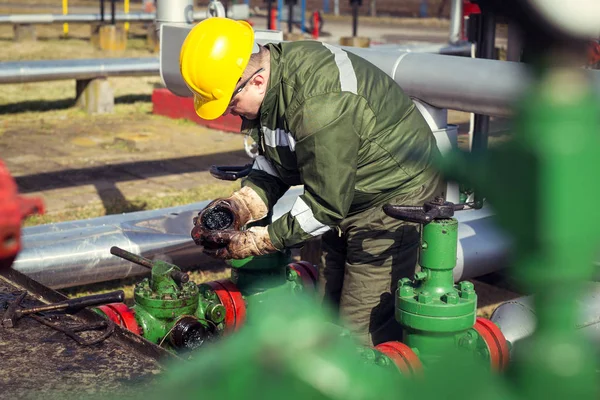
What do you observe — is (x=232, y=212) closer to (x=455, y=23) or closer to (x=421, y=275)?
(x=421, y=275)

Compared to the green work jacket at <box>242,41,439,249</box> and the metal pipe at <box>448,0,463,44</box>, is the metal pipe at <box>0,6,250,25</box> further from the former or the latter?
the green work jacket at <box>242,41,439,249</box>

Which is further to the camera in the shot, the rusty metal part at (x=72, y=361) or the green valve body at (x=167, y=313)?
the green valve body at (x=167, y=313)

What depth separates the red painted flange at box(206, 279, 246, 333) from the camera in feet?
10.8

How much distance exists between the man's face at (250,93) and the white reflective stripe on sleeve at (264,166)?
460 mm

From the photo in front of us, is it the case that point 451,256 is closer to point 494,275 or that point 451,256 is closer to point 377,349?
point 377,349

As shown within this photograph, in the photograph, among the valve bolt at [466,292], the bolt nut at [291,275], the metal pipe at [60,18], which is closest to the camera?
the valve bolt at [466,292]

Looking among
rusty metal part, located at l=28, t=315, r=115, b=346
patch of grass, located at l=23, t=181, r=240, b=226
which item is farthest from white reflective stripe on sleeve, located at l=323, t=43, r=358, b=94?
patch of grass, located at l=23, t=181, r=240, b=226

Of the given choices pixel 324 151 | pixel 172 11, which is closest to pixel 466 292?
pixel 324 151

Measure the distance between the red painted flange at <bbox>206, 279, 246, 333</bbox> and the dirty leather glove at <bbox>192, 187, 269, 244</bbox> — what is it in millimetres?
303

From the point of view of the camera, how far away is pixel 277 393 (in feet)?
1.98

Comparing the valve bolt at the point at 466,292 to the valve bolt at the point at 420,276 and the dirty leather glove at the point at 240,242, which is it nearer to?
the valve bolt at the point at 420,276

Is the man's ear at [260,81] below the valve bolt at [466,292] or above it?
above

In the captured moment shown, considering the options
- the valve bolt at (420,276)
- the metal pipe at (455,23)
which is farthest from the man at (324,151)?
the metal pipe at (455,23)

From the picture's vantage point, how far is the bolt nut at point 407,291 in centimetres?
275
